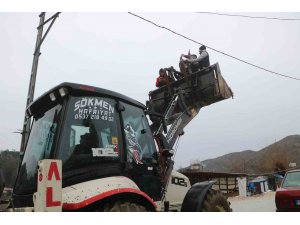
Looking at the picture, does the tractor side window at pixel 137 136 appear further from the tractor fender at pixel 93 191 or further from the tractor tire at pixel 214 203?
the tractor tire at pixel 214 203

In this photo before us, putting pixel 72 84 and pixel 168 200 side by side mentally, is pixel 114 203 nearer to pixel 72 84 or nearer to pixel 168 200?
pixel 72 84

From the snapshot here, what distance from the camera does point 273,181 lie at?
78.7ft

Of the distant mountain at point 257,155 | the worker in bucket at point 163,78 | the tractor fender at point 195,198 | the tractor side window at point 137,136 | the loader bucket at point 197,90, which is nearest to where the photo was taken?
the tractor side window at point 137,136

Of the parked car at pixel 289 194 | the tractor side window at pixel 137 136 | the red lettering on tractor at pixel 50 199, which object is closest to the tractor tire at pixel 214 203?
the tractor side window at pixel 137 136

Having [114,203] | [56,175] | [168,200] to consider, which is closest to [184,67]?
[168,200]

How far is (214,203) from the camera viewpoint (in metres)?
5.04

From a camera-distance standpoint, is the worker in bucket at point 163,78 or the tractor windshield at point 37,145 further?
the worker in bucket at point 163,78

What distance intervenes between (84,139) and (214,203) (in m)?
2.54

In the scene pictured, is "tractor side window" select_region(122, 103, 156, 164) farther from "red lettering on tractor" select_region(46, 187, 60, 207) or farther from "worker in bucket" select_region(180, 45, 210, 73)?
A: "worker in bucket" select_region(180, 45, 210, 73)

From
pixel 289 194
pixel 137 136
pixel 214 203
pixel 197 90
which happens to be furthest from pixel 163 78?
pixel 289 194

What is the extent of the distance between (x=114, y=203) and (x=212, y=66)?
4.20 meters

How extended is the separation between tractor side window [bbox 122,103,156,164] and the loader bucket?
214 cm

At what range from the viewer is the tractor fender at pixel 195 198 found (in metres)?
4.82

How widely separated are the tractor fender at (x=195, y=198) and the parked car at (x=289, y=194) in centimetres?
353
